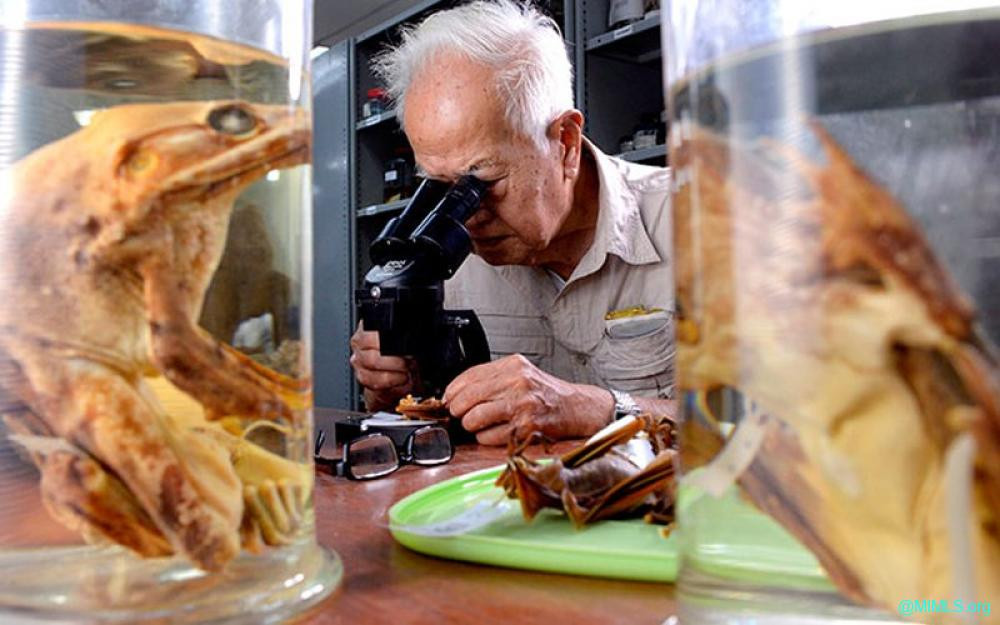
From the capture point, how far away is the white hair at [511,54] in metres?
1.49

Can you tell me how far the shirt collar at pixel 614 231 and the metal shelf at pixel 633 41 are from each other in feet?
1.11

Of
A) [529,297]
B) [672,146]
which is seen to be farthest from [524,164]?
[672,146]

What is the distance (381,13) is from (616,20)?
1556 millimetres

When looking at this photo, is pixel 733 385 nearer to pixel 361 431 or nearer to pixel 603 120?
pixel 361 431

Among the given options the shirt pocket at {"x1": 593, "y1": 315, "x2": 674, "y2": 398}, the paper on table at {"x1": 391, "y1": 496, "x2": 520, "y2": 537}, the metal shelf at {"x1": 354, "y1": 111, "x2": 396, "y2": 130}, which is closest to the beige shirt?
the shirt pocket at {"x1": 593, "y1": 315, "x2": 674, "y2": 398}

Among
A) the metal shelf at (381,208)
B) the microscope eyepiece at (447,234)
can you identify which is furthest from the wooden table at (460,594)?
the metal shelf at (381,208)

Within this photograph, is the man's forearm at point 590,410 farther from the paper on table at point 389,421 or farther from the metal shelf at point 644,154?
the metal shelf at point 644,154

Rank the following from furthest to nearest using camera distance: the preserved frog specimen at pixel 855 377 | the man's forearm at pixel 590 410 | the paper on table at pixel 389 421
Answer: the man's forearm at pixel 590 410, the paper on table at pixel 389 421, the preserved frog specimen at pixel 855 377

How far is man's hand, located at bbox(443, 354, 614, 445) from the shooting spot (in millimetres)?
964

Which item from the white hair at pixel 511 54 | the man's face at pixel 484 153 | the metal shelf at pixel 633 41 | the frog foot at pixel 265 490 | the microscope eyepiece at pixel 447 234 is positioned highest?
the metal shelf at pixel 633 41

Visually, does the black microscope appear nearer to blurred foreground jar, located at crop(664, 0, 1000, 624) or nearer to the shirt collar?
the shirt collar

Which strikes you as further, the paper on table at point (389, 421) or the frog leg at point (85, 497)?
the paper on table at point (389, 421)

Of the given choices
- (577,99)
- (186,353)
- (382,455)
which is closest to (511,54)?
(577,99)

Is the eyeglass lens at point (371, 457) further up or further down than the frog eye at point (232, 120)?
further down
